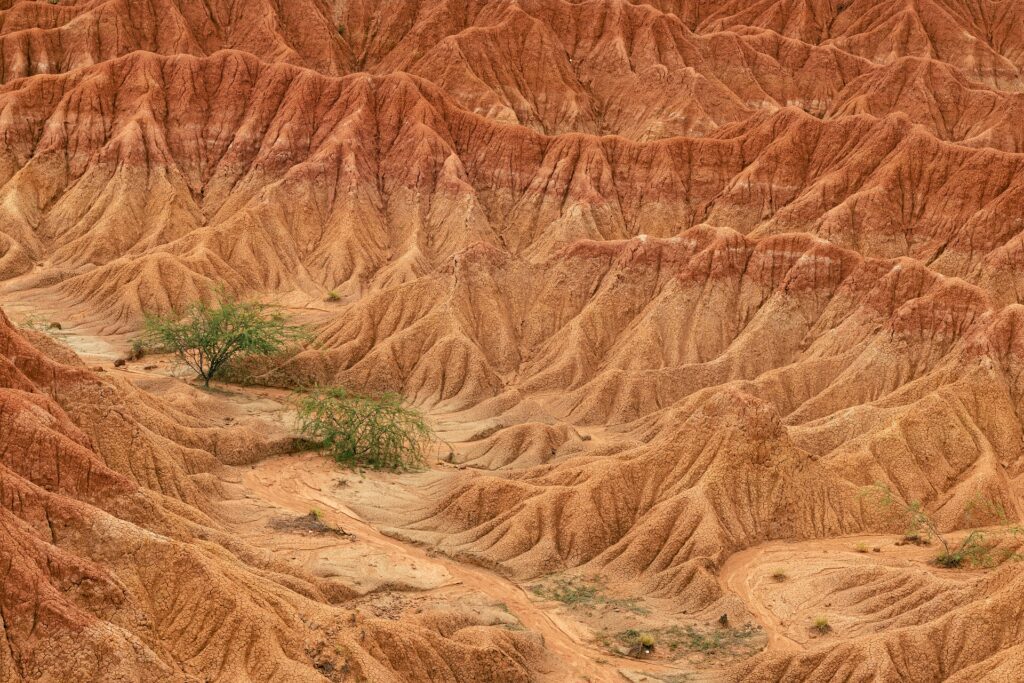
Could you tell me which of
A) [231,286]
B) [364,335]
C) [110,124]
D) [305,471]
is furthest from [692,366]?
[110,124]

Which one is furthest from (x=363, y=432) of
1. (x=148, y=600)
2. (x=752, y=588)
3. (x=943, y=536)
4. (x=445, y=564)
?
(x=148, y=600)

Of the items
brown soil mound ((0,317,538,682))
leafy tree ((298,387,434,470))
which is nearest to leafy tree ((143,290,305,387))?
leafy tree ((298,387,434,470))

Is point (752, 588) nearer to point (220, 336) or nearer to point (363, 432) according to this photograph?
point (363, 432)

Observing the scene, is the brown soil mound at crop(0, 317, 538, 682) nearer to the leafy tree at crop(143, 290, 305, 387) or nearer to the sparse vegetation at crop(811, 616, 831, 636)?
the sparse vegetation at crop(811, 616, 831, 636)

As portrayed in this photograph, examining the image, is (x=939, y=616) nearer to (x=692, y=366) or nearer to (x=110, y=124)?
(x=692, y=366)

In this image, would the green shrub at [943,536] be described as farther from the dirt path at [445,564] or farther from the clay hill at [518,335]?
the dirt path at [445,564]

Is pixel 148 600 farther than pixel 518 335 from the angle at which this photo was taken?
No
